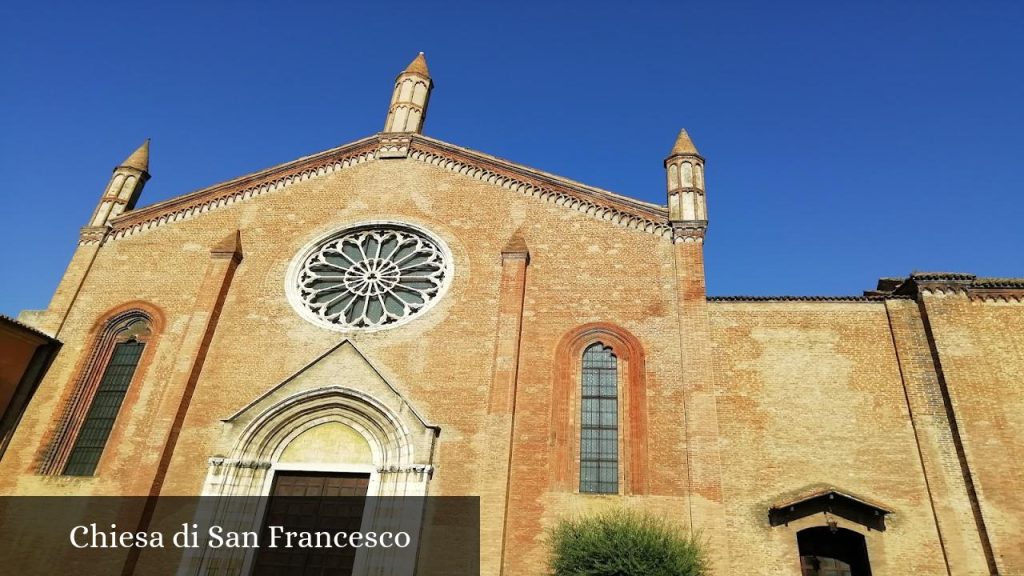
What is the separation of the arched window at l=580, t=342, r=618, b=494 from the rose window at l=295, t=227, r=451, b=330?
14.4 feet

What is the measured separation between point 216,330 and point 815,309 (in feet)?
48.5

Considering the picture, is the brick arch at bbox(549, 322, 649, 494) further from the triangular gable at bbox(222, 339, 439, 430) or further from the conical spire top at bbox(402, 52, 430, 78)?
the conical spire top at bbox(402, 52, 430, 78)

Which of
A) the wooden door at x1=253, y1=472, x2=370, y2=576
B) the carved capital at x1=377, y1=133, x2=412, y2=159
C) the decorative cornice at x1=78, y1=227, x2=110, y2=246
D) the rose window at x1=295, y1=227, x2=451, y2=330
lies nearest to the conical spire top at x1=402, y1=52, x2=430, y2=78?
the carved capital at x1=377, y1=133, x2=412, y2=159

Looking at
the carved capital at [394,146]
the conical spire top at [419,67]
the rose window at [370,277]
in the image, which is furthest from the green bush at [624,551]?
the conical spire top at [419,67]

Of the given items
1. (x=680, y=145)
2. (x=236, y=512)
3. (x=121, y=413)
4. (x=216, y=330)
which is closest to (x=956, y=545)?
(x=680, y=145)

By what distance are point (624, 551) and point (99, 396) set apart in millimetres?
13465

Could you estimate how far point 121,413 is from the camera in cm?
1619

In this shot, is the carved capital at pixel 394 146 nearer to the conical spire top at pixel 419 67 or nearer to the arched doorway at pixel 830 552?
the conical spire top at pixel 419 67

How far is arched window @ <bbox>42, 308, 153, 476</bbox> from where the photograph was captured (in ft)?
52.0

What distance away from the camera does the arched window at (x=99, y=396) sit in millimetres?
15852

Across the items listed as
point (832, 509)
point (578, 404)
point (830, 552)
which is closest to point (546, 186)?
point (578, 404)

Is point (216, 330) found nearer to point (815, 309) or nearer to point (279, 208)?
point (279, 208)

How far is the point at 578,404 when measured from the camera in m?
15.1

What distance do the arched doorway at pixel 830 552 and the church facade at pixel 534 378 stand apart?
42mm
